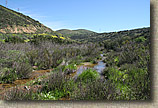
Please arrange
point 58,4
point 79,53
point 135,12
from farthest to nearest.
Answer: point 79,53, point 58,4, point 135,12

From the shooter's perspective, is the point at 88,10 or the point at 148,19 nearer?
the point at 148,19

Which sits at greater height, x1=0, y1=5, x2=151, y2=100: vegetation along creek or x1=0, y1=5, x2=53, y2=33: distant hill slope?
x1=0, y1=5, x2=53, y2=33: distant hill slope

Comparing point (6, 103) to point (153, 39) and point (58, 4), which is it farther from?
point (153, 39)

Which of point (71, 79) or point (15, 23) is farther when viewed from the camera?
point (15, 23)

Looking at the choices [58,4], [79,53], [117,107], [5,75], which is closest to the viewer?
→ [117,107]

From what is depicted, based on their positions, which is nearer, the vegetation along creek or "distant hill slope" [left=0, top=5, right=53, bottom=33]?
the vegetation along creek

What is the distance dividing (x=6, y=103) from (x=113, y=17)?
2636 millimetres

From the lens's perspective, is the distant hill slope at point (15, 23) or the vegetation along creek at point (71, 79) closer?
the vegetation along creek at point (71, 79)

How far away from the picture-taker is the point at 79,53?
12656 millimetres

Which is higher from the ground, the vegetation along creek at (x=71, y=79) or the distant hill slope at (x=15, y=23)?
the distant hill slope at (x=15, y=23)

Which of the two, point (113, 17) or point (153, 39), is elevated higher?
point (113, 17)

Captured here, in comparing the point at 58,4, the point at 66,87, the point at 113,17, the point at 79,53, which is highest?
the point at 58,4

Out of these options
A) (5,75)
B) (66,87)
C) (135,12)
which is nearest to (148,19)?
(135,12)

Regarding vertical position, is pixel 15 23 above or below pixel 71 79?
above
